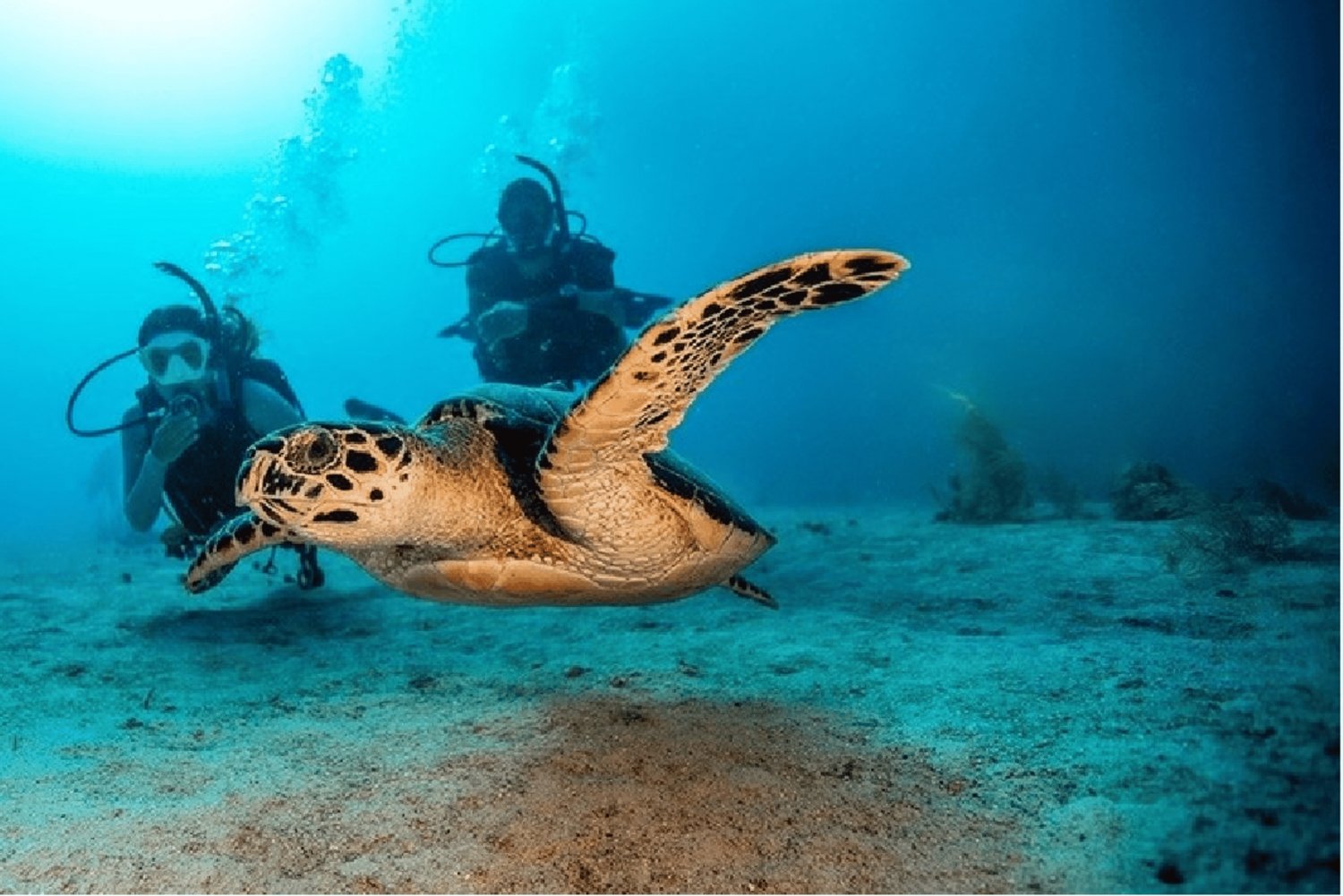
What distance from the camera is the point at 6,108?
7381 cm

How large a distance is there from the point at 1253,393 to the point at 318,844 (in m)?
31.5

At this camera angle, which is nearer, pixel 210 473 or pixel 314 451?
pixel 314 451

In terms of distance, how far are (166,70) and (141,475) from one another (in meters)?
89.7

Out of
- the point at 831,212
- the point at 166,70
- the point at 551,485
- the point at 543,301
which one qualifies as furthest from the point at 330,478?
the point at 166,70

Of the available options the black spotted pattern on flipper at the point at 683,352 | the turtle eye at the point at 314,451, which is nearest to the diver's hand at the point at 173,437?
the turtle eye at the point at 314,451

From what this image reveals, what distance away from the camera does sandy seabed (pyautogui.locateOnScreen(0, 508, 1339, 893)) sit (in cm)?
158

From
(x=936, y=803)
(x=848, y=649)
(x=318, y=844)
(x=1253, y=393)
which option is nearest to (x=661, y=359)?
(x=936, y=803)

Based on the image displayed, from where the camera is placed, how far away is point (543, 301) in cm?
840

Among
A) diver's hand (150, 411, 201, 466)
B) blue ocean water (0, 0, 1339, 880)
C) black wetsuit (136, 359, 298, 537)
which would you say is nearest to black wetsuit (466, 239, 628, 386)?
black wetsuit (136, 359, 298, 537)

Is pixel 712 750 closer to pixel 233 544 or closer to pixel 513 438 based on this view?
pixel 513 438

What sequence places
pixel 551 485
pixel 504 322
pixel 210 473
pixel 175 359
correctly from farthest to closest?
pixel 504 322
pixel 175 359
pixel 210 473
pixel 551 485

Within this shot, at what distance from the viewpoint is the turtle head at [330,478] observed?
7.62 ft

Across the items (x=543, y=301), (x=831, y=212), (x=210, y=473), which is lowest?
(x=210, y=473)

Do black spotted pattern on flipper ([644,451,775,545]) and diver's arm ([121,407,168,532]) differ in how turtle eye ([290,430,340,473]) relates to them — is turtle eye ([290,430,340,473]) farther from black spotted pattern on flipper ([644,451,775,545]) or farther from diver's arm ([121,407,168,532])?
diver's arm ([121,407,168,532])
